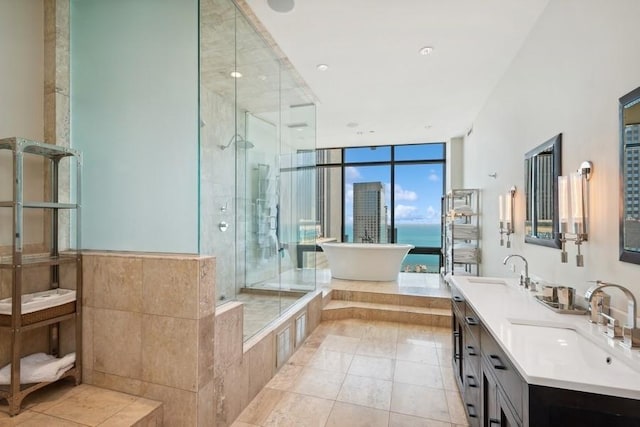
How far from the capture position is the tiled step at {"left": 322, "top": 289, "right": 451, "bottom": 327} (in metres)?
3.98

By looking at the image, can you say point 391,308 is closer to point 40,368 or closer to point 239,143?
point 239,143

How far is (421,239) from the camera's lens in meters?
6.76

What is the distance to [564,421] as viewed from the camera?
984 millimetres

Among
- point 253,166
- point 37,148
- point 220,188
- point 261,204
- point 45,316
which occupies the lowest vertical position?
point 45,316

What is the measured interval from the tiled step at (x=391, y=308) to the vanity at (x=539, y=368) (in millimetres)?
1857

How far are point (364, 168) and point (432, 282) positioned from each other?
10.3ft

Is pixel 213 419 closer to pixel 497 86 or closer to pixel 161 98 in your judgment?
pixel 161 98

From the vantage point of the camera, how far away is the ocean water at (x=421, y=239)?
6.50 metres

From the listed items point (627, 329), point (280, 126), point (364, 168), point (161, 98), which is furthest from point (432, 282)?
point (161, 98)

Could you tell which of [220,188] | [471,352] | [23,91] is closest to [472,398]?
[471,352]

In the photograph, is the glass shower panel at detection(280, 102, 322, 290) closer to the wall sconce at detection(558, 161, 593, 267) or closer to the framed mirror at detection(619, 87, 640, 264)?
the wall sconce at detection(558, 161, 593, 267)

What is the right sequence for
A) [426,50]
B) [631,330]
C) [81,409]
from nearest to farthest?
[631,330] → [81,409] → [426,50]

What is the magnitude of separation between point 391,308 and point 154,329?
3.17 m

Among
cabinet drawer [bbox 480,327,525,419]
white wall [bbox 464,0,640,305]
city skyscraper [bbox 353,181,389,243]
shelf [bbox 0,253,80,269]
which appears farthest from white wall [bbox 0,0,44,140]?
city skyscraper [bbox 353,181,389,243]
